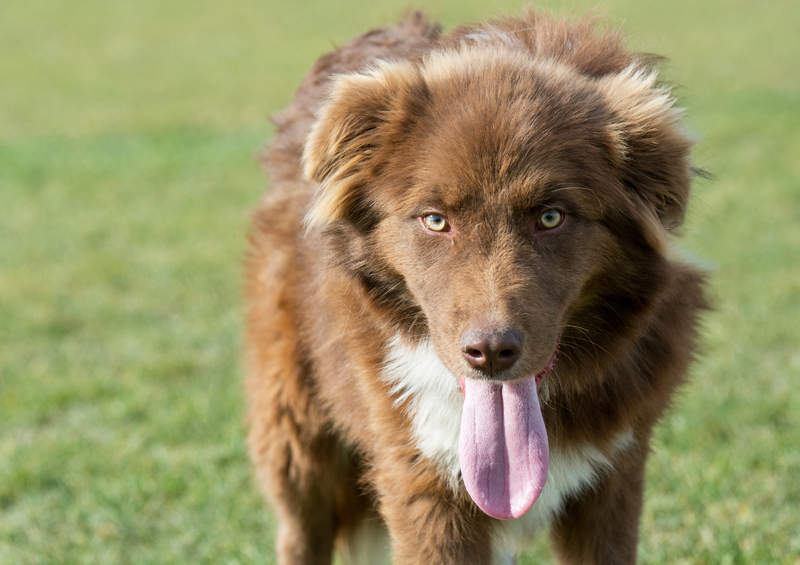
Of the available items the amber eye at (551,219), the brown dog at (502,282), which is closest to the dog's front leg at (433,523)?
the brown dog at (502,282)

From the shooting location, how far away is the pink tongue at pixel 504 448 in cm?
344

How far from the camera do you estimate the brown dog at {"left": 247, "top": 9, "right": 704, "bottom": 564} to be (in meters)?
3.35

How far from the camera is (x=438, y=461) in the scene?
3.70 metres

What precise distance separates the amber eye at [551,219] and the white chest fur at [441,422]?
622mm

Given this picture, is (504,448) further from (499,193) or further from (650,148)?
(650,148)

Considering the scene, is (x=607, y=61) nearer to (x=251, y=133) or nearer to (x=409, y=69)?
(x=409, y=69)

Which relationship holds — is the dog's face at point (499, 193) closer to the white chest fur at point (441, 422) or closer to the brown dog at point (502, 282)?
the brown dog at point (502, 282)

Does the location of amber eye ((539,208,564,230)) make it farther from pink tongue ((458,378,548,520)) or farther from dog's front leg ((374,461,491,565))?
dog's front leg ((374,461,491,565))

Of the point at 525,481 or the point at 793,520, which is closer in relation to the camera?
the point at 525,481

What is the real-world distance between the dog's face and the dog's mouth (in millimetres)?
206

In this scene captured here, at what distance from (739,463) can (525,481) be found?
268cm

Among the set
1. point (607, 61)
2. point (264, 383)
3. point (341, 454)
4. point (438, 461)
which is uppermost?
point (607, 61)

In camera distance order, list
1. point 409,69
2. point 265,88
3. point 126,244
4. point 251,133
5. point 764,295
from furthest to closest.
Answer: point 265,88, point 251,133, point 126,244, point 764,295, point 409,69

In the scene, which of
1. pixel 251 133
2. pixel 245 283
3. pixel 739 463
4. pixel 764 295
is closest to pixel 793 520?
pixel 739 463
